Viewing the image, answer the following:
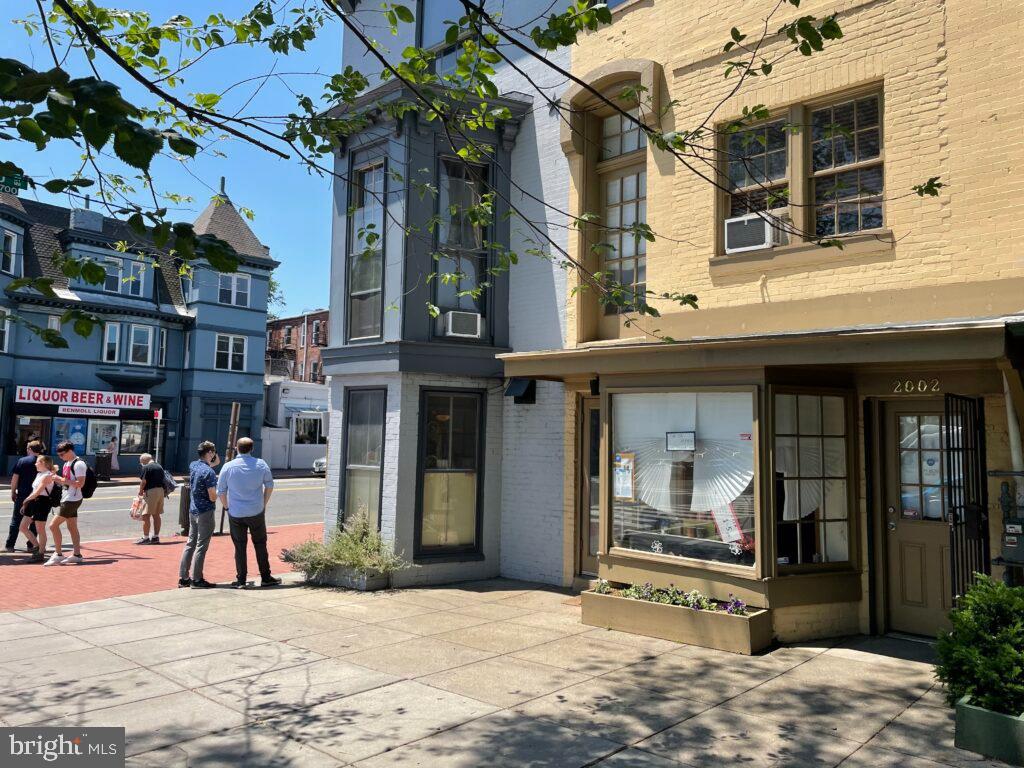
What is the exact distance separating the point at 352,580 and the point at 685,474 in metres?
4.49

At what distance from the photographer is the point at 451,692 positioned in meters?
5.85

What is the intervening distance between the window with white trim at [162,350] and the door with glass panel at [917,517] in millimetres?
33220

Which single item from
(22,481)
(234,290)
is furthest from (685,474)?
(234,290)

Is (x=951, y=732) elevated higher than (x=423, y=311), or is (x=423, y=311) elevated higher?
(x=423, y=311)

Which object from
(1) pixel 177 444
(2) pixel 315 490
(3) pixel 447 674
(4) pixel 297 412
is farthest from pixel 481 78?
(4) pixel 297 412

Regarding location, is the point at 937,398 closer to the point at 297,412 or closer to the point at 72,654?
the point at 72,654

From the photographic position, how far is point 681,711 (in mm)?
5555

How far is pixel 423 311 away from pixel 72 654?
5.49 m

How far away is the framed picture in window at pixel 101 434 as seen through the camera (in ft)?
106

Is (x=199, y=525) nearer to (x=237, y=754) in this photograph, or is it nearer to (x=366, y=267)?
(x=366, y=267)

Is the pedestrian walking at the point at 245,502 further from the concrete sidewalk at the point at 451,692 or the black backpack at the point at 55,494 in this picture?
the black backpack at the point at 55,494

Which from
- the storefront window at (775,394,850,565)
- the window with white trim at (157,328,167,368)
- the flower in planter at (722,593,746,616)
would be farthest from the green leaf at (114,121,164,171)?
the window with white trim at (157,328,167,368)

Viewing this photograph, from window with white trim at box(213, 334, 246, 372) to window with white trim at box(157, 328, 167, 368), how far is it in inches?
83.5

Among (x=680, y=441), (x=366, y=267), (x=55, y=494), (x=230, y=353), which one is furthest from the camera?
(x=230, y=353)
